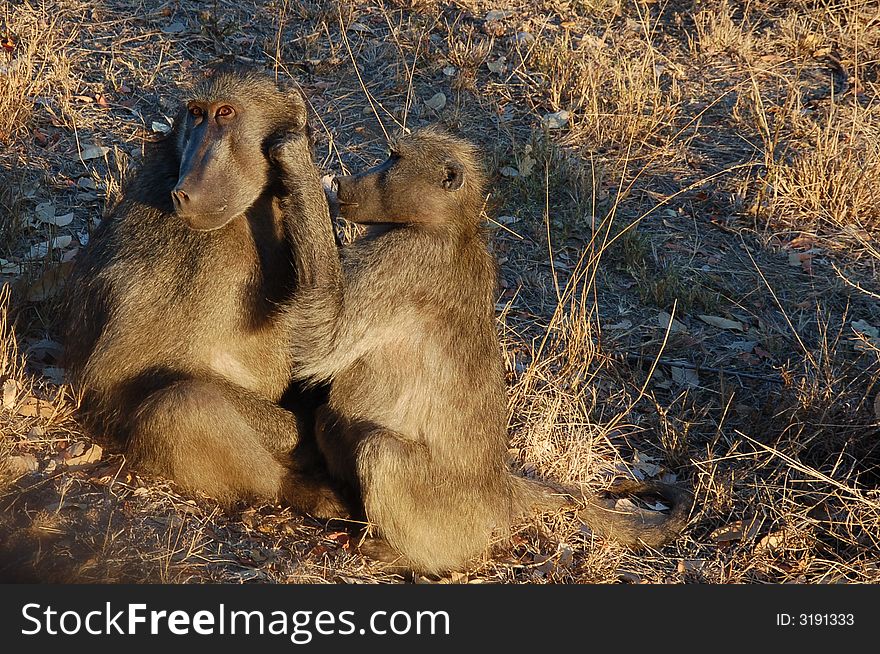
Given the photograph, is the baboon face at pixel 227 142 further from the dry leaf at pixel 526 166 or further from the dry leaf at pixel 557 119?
the dry leaf at pixel 557 119

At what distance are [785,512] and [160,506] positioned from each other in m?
2.29

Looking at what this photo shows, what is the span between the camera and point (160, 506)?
3270 millimetres

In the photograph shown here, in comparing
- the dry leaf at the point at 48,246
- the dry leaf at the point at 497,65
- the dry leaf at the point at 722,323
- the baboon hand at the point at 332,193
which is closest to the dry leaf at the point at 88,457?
the baboon hand at the point at 332,193

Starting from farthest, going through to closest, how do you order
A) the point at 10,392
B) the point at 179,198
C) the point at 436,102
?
the point at 436,102 → the point at 10,392 → the point at 179,198

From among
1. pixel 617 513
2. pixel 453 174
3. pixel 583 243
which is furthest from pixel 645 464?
pixel 453 174

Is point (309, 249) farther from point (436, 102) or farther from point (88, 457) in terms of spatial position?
point (436, 102)

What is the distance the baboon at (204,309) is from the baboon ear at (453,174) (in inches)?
17.0

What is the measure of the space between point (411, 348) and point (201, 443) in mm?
734

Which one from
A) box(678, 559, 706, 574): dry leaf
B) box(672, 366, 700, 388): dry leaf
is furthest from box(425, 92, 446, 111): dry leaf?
box(678, 559, 706, 574): dry leaf

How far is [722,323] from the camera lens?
198 inches

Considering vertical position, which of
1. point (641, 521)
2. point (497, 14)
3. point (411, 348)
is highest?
point (497, 14)

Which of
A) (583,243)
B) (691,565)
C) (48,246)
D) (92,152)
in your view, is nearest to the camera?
(691,565)

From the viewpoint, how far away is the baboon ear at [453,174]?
3.33m

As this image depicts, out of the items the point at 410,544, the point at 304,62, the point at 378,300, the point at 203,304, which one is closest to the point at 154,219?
the point at 203,304
